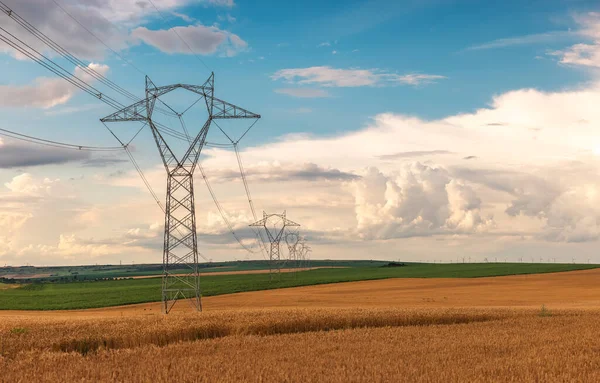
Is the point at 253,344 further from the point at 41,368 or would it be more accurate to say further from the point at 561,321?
the point at 561,321

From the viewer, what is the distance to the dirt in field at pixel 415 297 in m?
68.6

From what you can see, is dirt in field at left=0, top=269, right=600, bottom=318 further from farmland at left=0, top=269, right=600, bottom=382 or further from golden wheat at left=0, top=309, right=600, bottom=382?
golden wheat at left=0, top=309, right=600, bottom=382

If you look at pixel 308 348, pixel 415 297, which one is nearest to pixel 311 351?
pixel 308 348

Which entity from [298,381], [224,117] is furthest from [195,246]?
[298,381]

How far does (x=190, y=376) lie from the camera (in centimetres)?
1883

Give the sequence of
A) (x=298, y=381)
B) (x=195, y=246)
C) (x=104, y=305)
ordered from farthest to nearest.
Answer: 1. (x=104, y=305)
2. (x=195, y=246)
3. (x=298, y=381)

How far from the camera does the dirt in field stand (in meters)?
68.6

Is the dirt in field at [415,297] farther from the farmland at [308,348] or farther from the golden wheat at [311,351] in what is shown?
the golden wheat at [311,351]

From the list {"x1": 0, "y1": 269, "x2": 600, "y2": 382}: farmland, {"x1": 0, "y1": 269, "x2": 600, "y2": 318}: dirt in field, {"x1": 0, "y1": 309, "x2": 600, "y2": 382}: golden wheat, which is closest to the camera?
{"x1": 0, "y1": 309, "x2": 600, "y2": 382}: golden wheat

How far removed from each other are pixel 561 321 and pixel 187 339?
2257 centimetres

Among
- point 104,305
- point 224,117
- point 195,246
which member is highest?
point 224,117

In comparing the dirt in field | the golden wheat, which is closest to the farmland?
the golden wheat

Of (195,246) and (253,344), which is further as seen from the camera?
(195,246)

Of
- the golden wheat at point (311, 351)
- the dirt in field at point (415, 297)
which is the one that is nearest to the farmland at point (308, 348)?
the golden wheat at point (311, 351)
